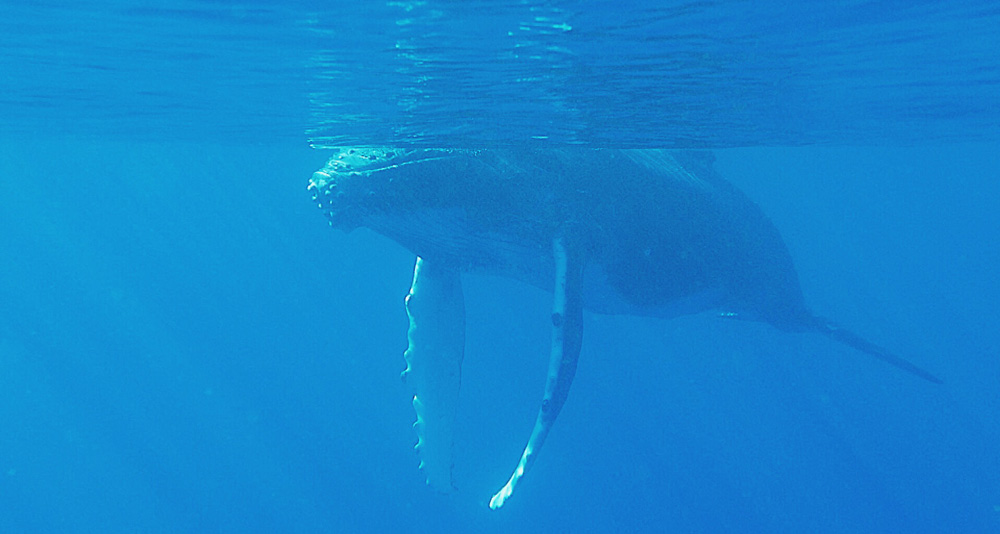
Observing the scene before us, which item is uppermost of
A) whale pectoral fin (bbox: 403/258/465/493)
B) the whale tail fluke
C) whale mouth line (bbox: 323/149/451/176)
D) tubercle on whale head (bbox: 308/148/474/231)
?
whale mouth line (bbox: 323/149/451/176)

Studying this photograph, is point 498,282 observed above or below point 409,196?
below

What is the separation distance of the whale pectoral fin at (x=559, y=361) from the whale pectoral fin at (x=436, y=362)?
194 centimetres

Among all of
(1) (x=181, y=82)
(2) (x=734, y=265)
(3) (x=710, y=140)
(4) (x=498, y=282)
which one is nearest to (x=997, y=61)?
(2) (x=734, y=265)

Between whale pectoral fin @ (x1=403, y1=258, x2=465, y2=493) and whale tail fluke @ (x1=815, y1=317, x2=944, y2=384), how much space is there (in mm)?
7353

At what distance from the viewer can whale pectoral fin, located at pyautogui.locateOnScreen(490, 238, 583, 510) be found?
9.17 metres

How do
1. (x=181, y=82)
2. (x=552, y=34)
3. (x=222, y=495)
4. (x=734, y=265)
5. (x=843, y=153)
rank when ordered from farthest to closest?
(x=843, y=153) → (x=222, y=495) → (x=734, y=265) → (x=181, y=82) → (x=552, y=34)

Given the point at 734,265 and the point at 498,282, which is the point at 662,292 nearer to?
the point at 734,265

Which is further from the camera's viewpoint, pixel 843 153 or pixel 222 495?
pixel 843 153

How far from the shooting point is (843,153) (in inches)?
2052

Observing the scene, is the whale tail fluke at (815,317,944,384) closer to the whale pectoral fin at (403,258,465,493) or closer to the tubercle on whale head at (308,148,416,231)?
the whale pectoral fin at (403,258,465,493)

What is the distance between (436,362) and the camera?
36.8 ft

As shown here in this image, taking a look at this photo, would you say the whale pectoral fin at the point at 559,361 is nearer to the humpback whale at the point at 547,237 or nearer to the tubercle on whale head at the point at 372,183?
the humpback whale at the point at 547,237

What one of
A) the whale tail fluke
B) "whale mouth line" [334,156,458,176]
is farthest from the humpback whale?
Result: the whale tail fluke

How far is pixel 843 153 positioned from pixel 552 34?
49278mm
